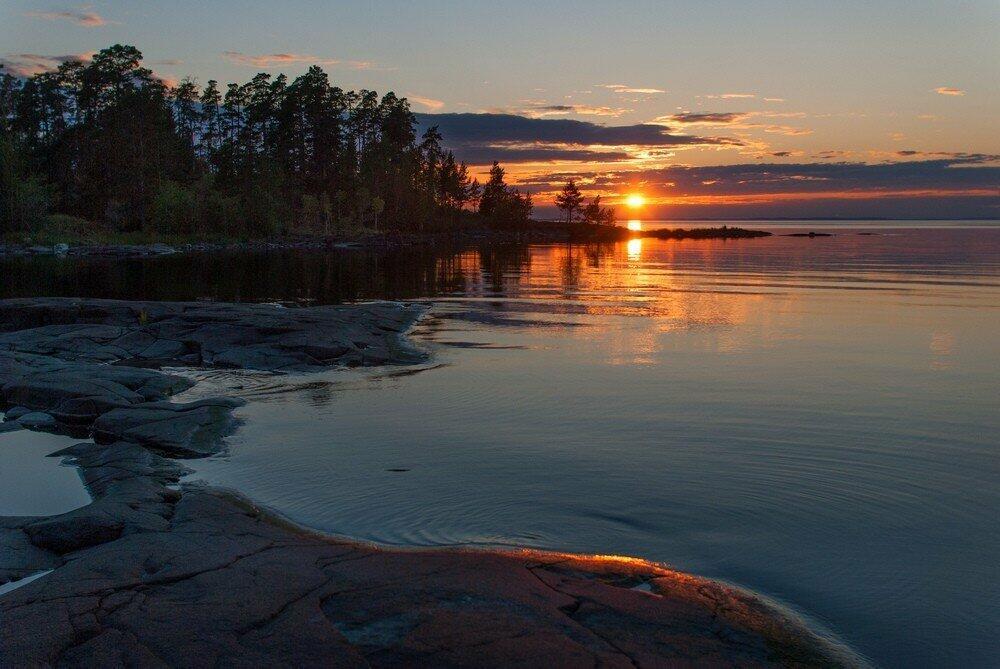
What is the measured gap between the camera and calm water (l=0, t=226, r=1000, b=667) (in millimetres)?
8461

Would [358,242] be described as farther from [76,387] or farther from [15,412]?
[15,412]

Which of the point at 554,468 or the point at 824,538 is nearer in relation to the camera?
the point at 824,538

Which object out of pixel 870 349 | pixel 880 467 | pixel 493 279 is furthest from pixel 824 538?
pixel 493 279

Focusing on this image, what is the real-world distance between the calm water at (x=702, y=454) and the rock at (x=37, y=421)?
3.37m

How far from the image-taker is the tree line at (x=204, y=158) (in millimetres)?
93438

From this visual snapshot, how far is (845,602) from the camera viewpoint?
25.3ft

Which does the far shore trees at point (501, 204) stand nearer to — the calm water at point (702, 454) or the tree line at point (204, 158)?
the tree line at point (204, 158)

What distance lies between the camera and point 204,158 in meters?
122

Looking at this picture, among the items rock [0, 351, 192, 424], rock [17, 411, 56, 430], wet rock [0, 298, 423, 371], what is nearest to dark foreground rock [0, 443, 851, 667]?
rock [17, 411, 56, 430]

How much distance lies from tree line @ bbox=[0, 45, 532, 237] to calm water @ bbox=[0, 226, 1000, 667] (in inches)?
2934

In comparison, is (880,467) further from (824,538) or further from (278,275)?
(278,275)

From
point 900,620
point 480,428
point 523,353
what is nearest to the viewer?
point 900,620

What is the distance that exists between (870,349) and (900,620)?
646 inches

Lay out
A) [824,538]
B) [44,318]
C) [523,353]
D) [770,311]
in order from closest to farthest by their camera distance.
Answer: [824,538]
[523,353]
[44,318]
[770,311]
